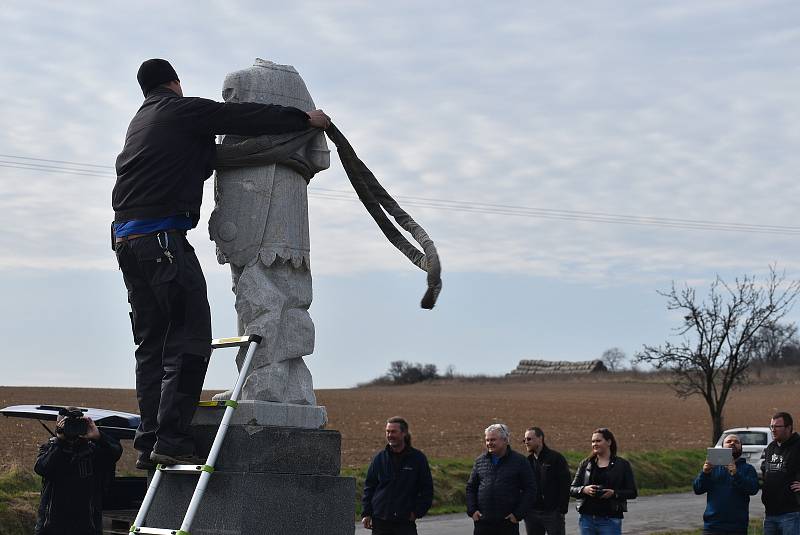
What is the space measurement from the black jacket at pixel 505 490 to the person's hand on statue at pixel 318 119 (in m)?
4.77

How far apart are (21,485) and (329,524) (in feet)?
31.0

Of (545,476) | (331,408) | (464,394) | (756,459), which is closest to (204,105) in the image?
(545,476)

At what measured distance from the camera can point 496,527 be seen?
428 inches

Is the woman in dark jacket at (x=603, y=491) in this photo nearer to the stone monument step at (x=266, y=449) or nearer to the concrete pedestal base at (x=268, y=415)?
the concrete pedestal base at (x=268, y=415)

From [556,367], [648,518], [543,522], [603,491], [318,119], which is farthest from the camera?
[556,367]

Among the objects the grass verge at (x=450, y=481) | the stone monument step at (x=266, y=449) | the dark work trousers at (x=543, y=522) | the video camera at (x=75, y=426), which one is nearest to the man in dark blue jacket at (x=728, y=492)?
the dark work trousers at (x=543, y=522)

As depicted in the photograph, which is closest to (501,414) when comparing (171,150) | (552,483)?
(552,483)

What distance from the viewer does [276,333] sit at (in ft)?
23.8

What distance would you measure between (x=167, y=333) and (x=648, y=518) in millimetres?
14358

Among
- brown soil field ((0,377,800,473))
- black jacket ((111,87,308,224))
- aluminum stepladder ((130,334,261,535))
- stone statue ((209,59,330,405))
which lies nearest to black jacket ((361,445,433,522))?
stone statue ((209,59,330,405))

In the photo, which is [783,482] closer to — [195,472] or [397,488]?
[397,488]

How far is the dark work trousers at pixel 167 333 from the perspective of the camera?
6.26 m

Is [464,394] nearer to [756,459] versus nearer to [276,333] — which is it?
[756,459]

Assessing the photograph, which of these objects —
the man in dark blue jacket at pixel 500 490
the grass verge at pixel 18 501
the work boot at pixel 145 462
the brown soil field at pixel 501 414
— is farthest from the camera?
the brown soil field at pixel 501 414
